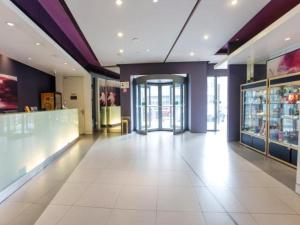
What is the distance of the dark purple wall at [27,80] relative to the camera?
6.10 meters

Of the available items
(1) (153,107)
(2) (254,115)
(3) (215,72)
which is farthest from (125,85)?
(2) (254,115)

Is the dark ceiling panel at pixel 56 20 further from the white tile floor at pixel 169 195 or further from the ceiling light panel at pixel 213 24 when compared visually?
the white tile floor at pixel 169 195

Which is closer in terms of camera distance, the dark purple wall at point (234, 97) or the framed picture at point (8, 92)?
the framed picture at point (8, 92)

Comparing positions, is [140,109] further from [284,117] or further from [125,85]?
[284,117]

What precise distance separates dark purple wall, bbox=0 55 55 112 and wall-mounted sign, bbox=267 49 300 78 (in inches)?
308

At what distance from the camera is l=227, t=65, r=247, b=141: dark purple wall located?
7305 mm

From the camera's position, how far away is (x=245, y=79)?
7.32m

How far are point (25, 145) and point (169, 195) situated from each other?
282cm

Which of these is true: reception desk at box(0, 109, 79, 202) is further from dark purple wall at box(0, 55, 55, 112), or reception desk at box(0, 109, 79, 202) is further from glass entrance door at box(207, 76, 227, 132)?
glass entrance door at box(207, 76, 227, 132)

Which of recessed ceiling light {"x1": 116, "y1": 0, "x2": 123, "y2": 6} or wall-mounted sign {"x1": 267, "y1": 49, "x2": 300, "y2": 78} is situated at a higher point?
recessed ceiling light {"x1": 116, "y1": 0, "x2": 123, "y2": 6}

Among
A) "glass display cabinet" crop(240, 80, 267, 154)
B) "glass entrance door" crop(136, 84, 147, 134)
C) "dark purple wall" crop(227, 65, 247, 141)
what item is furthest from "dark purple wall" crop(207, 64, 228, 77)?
"glass entrance door" crop(136, 84, 147, 134)

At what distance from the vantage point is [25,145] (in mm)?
3885

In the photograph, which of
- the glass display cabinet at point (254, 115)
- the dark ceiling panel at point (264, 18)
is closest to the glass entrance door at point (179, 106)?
the glass display cabinet at point (254, 115)

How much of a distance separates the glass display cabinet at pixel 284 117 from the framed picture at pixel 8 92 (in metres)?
7.30
